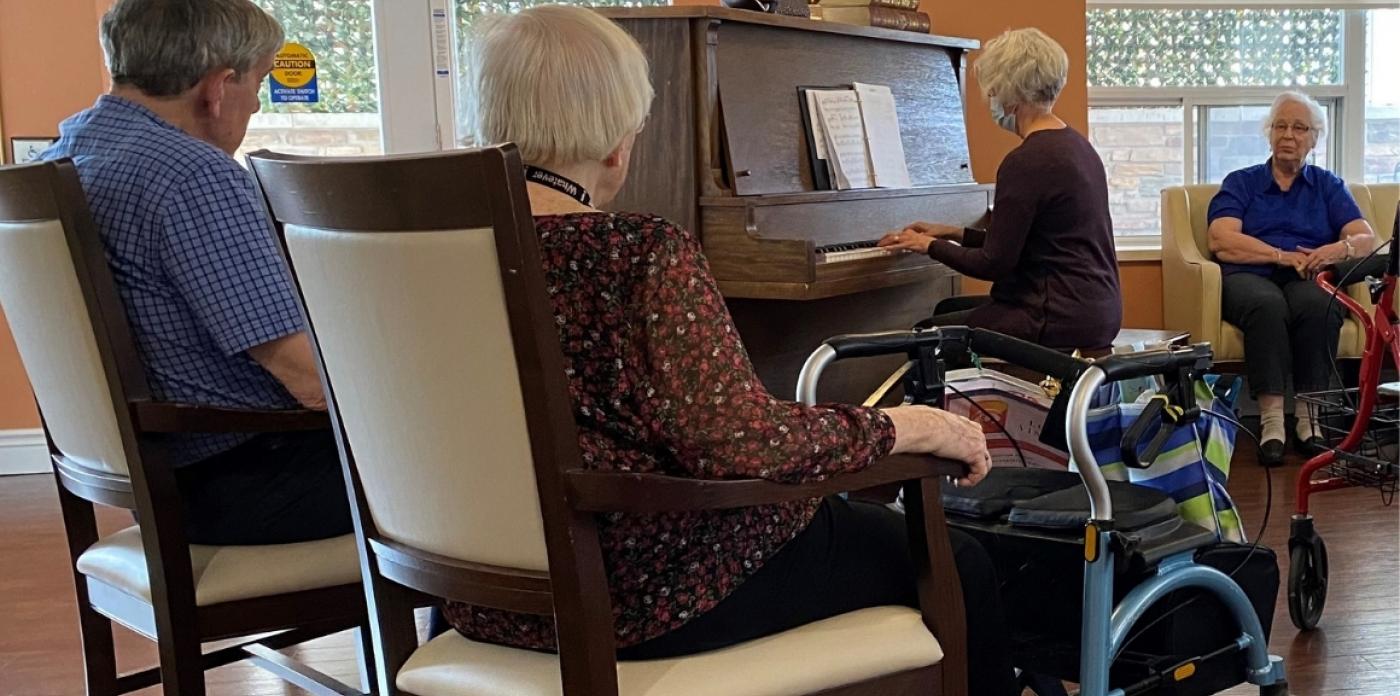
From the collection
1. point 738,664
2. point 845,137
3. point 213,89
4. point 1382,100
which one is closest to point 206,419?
point 213,89

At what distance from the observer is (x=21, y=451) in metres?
4.52

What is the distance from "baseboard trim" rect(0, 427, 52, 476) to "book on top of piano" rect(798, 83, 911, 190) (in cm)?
292

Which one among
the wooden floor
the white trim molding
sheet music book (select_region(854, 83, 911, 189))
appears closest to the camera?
the wooden floor

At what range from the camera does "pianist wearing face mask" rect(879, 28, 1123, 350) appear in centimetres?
312

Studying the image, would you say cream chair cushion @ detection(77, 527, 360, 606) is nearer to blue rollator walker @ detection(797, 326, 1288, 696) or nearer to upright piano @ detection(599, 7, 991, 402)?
blue rollator walker @ detection(797, 326, 1288, 696)

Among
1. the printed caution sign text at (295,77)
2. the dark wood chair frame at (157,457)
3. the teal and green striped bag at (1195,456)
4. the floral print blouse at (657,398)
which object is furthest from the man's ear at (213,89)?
the printed caution sign text at (295,77)

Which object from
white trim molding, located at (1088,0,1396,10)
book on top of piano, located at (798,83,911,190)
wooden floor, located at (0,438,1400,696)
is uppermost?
white trim molding, located at (1088,0,1396,10)

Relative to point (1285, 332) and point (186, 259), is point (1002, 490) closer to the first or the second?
point (186, 259)

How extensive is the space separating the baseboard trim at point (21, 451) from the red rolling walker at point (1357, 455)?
12.9ft

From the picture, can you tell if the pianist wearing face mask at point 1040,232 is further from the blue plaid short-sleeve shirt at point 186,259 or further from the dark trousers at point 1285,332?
the blue plaid short-sleeve shirt at point 186,259

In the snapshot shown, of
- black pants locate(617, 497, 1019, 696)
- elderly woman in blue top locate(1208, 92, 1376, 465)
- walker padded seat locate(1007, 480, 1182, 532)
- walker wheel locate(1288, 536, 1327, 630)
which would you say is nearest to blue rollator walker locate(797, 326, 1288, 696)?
walker padded seat locate(1007, 480, 1182, 532)

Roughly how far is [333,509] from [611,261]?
0.73 meters

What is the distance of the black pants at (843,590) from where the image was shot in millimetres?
1344

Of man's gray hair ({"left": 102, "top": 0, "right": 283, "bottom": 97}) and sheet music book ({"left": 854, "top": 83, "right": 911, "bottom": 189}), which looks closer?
man's gray hair ({"left": 102, "top": 0, "right": 283, "bottom": 97})
